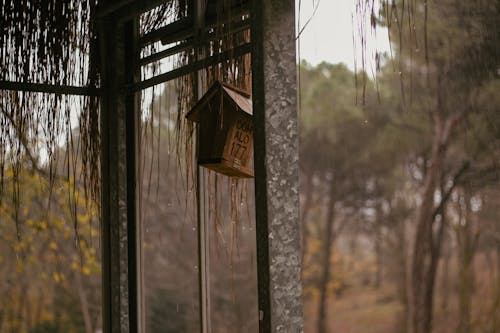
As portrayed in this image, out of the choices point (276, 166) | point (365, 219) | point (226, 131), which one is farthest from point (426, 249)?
point (276, 166)

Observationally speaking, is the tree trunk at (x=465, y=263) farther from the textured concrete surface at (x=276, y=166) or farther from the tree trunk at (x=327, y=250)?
the textured concrete surface at (x=276, y=166)

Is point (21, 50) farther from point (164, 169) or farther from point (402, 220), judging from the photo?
point (402, 220)

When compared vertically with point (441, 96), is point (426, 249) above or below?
below

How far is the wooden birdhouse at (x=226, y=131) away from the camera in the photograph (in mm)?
1901

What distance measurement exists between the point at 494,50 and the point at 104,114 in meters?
5.07

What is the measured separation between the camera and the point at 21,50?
104 inches

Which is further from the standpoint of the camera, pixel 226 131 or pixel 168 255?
pixel 168 255

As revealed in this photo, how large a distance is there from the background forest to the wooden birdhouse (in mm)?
4569

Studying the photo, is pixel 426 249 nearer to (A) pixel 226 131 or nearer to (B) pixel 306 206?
(B) pixel 306 206

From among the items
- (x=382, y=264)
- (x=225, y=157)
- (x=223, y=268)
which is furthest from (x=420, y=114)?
(x=225, y=157)

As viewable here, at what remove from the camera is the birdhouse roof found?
6.21 feet

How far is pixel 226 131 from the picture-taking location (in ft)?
6.27

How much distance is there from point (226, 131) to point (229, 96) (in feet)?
0.33

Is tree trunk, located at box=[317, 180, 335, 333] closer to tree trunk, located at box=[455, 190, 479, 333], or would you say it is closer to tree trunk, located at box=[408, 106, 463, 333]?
tree trunk, located at box=[408, 106, 463, 333]
